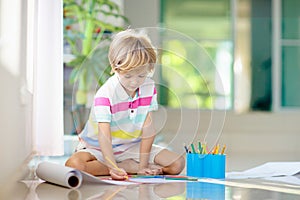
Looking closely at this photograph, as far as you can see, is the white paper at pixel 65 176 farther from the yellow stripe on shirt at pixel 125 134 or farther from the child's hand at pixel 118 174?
the yellow stripe on shirt at pixel 125 134

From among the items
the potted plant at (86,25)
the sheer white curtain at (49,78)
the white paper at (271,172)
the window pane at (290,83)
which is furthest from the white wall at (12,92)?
the window pane at (290,83)

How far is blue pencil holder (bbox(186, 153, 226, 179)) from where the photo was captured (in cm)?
218

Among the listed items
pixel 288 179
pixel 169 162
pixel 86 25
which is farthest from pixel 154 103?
pixel 86 25

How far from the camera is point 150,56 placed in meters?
2.13

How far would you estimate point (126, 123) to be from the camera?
2.19 meters

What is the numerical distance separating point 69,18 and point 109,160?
8.68 ft

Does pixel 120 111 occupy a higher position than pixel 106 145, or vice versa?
pixel 120 111

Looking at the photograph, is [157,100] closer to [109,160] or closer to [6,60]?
[109,160]

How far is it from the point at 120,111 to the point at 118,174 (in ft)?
0.69

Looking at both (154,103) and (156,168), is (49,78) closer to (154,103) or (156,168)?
(154,103)

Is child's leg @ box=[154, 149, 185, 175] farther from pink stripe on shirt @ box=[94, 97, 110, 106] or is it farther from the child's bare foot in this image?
pink stripe on shirt @ box=[94, 97, 110, 106]

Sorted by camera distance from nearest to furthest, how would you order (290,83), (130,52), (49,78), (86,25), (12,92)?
(12,92) → (130,52) → (49,78) → (86,25) → (290,83)

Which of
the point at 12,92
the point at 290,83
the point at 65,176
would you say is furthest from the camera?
the point at 290,83

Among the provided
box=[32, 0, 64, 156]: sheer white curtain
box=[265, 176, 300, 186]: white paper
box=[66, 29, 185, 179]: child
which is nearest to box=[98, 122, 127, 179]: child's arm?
box=[66, 29, 185, 179]: child
